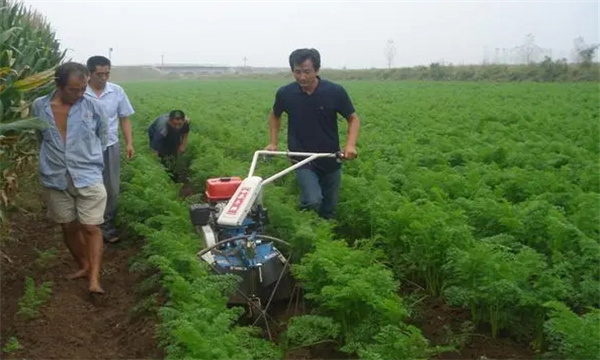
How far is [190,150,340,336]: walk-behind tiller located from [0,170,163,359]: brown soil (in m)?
0.67

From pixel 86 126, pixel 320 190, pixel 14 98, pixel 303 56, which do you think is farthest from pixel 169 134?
pixel 86 126

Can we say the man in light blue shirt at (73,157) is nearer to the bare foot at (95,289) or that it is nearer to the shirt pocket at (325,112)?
the bare foot at (95,289)

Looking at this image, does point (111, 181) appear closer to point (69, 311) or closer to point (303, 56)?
point (69, 311)

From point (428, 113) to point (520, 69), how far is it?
41.4 m

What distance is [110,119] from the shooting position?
26.2 feet

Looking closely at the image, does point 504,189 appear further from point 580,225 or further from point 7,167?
point 7,167

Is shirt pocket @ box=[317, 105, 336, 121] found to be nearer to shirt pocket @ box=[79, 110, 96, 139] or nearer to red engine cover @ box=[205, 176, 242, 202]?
red engine cover @ box=[205, 176, 242, 202]

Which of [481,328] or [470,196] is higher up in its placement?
[470,196]

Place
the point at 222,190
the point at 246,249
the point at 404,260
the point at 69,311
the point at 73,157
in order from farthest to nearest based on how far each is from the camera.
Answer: the point at 404,260, the point at 222,190, the point at 73,157, the point at 69,311, the point at 246,249

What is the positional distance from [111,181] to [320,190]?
7.37 ft

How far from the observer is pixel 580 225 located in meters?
6.45

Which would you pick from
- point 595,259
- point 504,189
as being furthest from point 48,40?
point 595,259

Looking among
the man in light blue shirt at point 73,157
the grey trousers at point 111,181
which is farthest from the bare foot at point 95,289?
the grey trousers at point 111,181

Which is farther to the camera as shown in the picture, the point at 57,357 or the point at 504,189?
the point at 504,189
